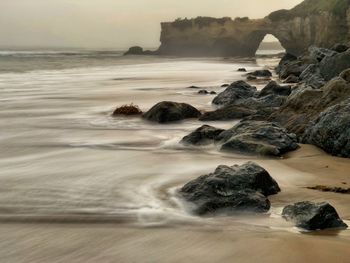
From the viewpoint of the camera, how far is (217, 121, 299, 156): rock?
766 cm

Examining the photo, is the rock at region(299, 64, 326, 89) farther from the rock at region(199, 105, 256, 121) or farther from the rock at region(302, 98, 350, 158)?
the rock at region(302, 98, 350, 158)

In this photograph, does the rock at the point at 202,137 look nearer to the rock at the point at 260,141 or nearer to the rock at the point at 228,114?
the rock at the point at 260,141

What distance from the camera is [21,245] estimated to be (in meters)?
4.12

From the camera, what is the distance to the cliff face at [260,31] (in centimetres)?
5166

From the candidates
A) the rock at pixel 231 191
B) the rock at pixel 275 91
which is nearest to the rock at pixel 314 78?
the rock at pixel 275 91

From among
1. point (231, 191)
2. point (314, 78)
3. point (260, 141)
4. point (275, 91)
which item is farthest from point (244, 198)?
point (314, 78)

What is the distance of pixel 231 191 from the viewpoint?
5031 millimetres

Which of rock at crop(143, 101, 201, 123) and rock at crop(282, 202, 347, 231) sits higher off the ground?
rock at crop(282, 202, 347, 231)

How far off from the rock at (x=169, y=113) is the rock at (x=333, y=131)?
3986 mm

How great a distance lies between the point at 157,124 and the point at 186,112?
1059mm

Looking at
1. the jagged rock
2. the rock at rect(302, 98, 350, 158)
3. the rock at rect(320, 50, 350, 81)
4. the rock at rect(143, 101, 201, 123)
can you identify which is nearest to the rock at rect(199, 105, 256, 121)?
the rock at rect(143, 101, 201, 123)

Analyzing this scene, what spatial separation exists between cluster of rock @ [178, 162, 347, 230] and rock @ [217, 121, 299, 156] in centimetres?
207

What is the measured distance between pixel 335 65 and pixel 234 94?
14.9ft

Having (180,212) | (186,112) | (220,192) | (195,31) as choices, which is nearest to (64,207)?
(180,212)
